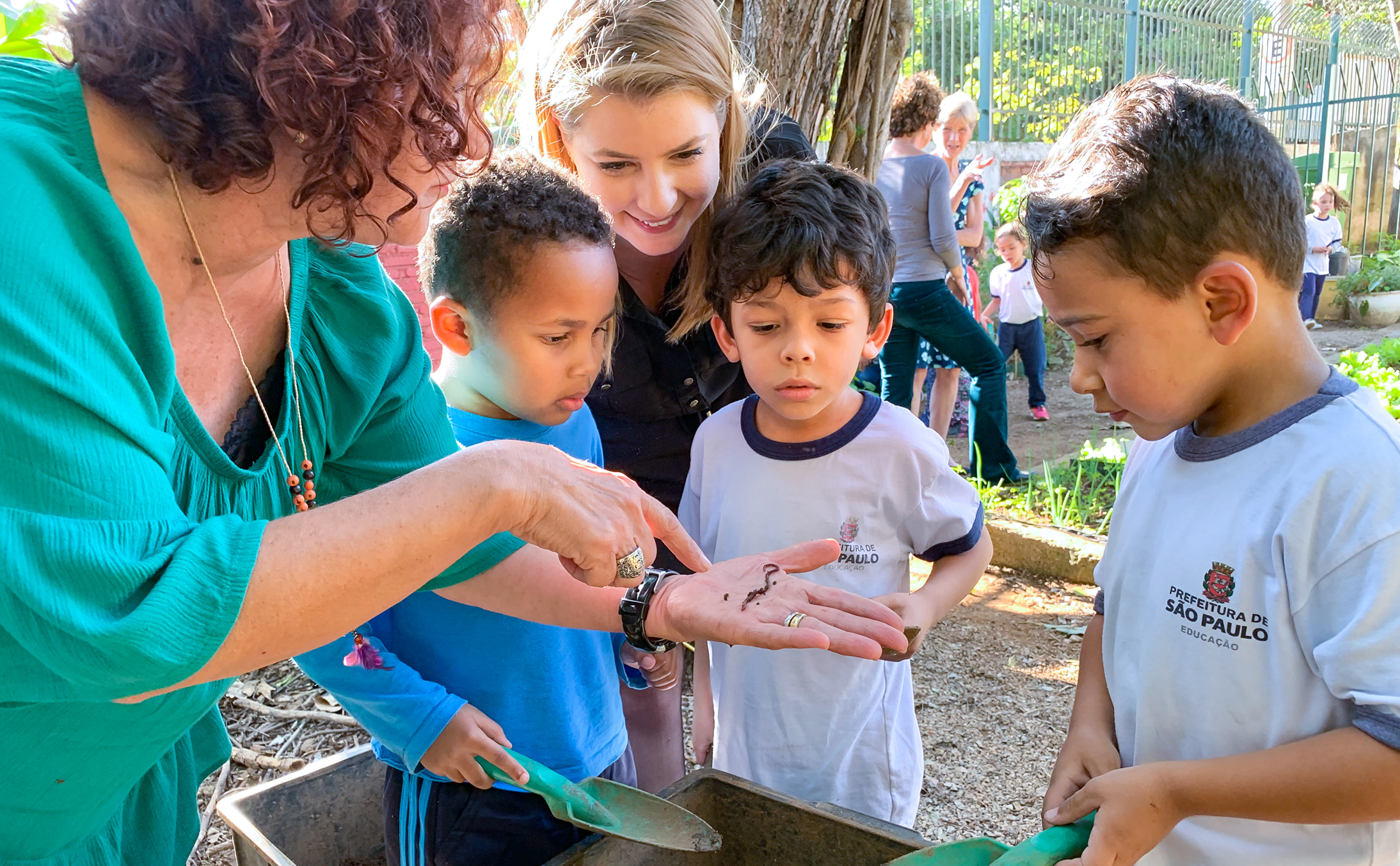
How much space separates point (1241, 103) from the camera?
1497 millimetres

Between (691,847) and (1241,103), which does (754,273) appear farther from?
(691,847)

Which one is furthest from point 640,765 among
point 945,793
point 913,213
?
point 913,213

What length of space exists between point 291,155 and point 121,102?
0.57 ft

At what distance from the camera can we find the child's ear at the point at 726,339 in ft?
6.58

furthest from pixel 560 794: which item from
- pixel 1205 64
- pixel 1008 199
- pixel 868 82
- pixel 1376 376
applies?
pixel 1205 64

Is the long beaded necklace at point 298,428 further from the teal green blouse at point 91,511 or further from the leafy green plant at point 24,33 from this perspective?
the leafy green plant at point 24,33

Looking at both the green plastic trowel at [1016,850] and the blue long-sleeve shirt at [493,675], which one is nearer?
the green plastic trowel at [1016,850]

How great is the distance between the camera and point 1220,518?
1365 millimetres

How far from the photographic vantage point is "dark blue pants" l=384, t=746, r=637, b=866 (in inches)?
65.3

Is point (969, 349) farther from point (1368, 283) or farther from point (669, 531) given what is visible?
point (1368, 283)

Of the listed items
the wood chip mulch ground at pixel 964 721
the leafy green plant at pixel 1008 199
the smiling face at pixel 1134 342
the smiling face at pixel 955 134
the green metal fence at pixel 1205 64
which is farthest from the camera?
the green metal fence at pixel 1205 64

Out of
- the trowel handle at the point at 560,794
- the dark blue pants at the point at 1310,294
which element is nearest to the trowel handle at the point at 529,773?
the trowel handle at the point at 560,794

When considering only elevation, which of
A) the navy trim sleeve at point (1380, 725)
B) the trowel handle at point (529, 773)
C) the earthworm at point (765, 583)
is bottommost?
the trowel handle at point (529, 773)

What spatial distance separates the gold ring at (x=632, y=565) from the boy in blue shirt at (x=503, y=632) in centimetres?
34
